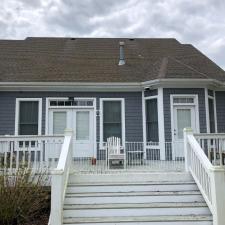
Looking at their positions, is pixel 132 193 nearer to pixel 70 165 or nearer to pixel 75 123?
pixel 70 165

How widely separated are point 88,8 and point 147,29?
458cm

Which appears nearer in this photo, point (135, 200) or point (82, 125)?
point (135, 200)

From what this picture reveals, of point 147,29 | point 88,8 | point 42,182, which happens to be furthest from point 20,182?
point 147,29

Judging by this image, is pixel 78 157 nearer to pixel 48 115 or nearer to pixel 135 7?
pixel 48 115

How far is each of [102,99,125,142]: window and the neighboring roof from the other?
96cm

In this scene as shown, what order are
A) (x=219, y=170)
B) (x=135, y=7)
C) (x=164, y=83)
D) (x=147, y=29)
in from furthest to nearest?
(x=147, y=29) → (x=135, y=7) → (x=164, y=83) → (x=219, y=170)

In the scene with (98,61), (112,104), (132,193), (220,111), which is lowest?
(132,193)

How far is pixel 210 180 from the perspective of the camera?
4215 millimetres

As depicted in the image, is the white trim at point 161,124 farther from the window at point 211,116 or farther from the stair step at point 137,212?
the stair step at point 137,212

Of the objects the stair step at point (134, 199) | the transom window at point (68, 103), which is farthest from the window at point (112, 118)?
the stair step at point (134, 199)

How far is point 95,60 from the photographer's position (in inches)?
441

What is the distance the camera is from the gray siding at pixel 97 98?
9.25m

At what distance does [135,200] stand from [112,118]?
5.20m

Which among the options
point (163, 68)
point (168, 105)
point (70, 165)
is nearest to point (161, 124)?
point (168, 105)
